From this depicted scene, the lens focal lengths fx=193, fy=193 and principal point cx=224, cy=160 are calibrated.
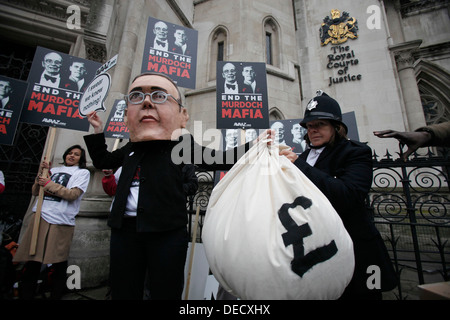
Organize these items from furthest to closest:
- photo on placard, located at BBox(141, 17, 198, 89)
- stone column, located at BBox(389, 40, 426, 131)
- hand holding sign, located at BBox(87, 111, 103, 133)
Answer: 1. stone column, located at BBox(389, 40, 426, 131)
2. photo on placard, located at BBox(141, 17, 198, 89)
3. hand holding sign, located at BBox(87, 111, 103, 133)

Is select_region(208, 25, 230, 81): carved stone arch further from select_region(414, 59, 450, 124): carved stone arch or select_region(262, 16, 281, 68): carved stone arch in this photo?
select_region(414, 59, 450, 124): carved stone arch

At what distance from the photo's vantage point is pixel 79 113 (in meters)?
2.75

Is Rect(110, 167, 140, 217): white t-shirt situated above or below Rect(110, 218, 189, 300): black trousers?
above

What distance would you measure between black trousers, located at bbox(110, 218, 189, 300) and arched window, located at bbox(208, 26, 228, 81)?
8801mm

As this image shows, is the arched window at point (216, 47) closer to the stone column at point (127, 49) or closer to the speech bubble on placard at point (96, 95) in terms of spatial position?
the stone column at point (127, 49)

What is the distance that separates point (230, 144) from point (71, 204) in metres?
4.18

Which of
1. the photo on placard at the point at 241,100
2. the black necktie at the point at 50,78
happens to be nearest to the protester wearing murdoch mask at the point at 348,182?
the photo on placard at the point at 241,100

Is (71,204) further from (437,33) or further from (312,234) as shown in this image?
(437,33)

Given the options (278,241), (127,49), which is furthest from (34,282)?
(127,49)

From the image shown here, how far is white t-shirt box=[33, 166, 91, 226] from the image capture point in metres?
2.50

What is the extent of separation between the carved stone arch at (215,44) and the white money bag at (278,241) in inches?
349

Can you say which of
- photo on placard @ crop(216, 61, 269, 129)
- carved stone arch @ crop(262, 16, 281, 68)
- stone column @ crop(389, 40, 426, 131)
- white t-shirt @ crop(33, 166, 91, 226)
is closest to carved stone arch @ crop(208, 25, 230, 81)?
carved stone arch @ crop(262, 16, 281, 68)

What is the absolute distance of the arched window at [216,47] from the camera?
9048mm
